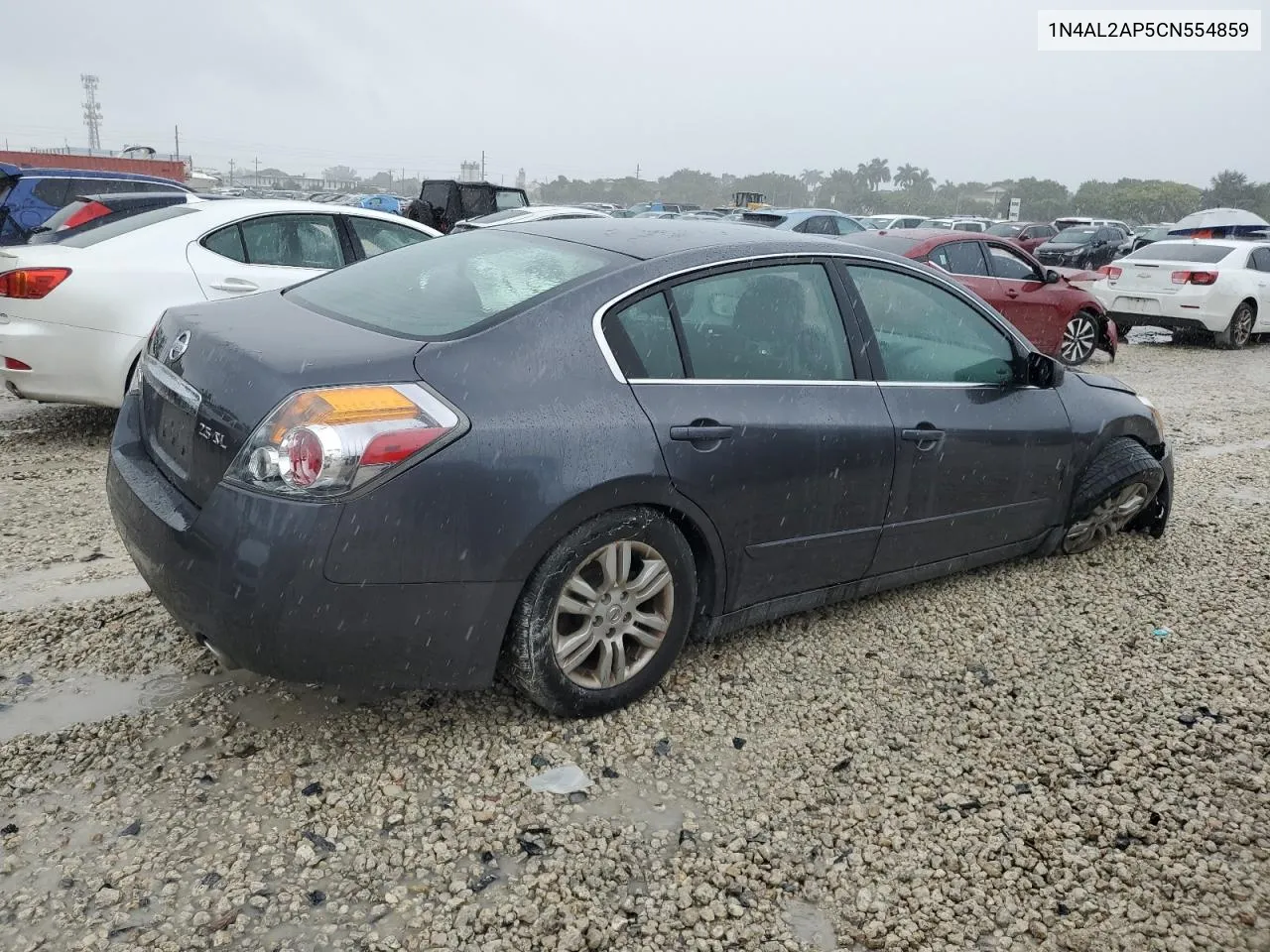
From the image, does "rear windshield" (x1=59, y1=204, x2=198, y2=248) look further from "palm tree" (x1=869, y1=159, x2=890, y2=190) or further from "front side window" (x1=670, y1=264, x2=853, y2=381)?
"palm tree" (x1=869, y1=159, x2=890, y2=190)

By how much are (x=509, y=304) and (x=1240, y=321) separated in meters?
13.6

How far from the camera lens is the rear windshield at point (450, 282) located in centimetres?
312

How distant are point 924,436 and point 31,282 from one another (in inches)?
192

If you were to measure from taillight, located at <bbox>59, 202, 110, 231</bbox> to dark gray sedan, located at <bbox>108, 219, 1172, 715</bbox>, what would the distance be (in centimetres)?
406

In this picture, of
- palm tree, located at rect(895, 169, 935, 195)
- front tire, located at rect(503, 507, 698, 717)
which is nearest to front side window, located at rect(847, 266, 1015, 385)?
front tire, located at rect(503, 507, 698, 717)

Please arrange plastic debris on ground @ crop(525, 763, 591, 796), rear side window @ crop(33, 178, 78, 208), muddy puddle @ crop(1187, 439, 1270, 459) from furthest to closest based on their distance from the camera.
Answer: rear side window @ crop(33, 178, 78, 208) → muddy puddle @ crop(1187, 439, 1270, 459) → plastic debris on ground @ crop(525, 763, 591, 796)

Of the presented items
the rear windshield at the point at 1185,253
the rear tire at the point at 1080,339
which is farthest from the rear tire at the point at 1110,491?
the rear windshield at the point at 1185,253

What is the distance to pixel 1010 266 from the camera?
10.7 m

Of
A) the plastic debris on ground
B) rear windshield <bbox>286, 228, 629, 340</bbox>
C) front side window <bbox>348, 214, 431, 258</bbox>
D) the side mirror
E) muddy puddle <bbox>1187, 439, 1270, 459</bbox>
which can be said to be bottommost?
the plastic debris on ground

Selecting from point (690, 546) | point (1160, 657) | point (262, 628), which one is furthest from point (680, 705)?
point (1160, 657)

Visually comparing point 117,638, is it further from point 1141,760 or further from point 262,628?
point 1141,760

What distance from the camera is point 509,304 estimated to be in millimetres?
3115

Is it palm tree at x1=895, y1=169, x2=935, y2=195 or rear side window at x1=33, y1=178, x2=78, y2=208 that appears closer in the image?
rear side window at x1=33, y1=178, x2=78, y2=208

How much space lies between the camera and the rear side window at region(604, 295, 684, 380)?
10.2ft
